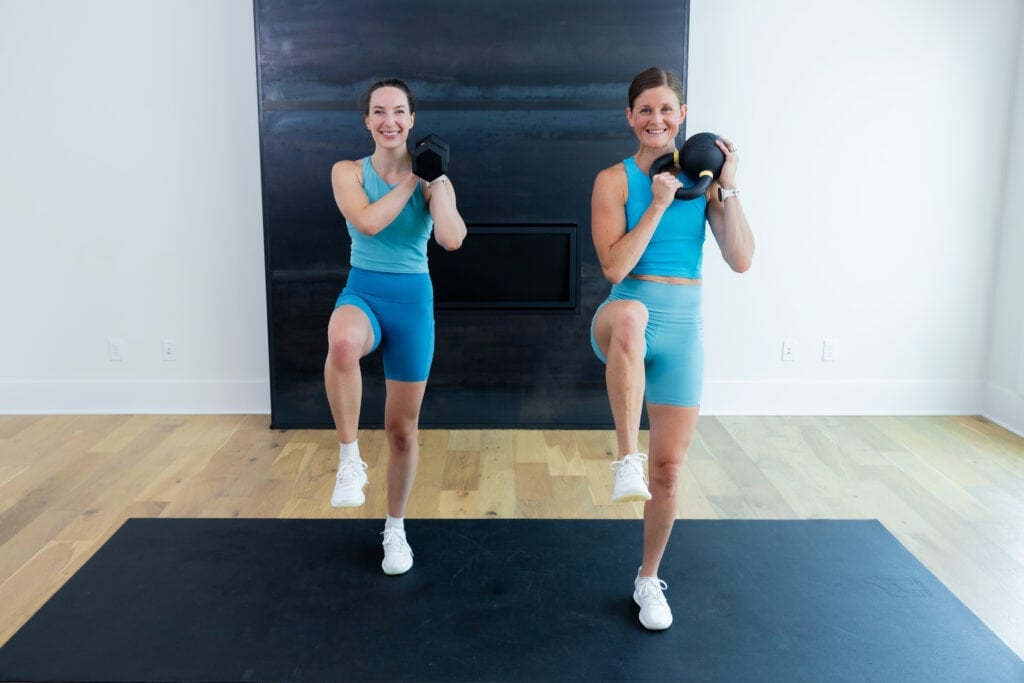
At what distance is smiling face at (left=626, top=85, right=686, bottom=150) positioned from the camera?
2.27m

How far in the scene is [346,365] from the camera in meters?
2.40

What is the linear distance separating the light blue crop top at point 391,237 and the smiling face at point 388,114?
117mm

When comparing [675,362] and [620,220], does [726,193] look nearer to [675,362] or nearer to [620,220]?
[620,220]

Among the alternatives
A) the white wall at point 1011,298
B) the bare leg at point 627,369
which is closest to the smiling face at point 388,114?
the bare leg at point 627,369

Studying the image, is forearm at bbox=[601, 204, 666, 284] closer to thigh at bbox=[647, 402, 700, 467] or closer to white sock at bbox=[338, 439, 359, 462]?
thigh at bbox=[647, 402, 700, 467]

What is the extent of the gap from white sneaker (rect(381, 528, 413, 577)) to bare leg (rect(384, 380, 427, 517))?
67mm

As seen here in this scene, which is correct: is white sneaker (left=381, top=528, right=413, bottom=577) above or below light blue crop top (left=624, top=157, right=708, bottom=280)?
below

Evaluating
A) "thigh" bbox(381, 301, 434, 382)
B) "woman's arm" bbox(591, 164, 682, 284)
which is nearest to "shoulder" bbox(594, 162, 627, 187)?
"woman's arm" bbox(591, 164, 682, 284)

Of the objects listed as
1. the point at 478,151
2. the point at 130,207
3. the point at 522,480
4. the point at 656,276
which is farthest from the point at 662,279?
the point at 130,207

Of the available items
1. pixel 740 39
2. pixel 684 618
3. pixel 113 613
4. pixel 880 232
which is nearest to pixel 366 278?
pixel 113 613

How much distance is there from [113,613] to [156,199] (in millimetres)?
2669

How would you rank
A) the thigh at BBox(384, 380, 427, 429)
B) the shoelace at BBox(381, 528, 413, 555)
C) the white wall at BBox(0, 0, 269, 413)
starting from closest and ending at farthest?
the thigh at BBox(384, 380, 427, 429) < the shoelace at BBox(381, 528, 413, 555) < the white wall at BBox(0, 0, 269, 413)

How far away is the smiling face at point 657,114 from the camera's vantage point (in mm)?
2271

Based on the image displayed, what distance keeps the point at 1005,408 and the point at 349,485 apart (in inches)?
149
